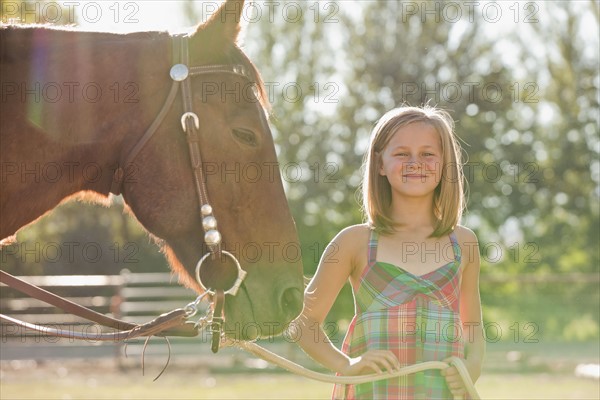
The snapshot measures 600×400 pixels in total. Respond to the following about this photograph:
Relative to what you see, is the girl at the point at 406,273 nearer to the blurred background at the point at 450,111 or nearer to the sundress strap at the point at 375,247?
the sundress strap at the point at 375,247

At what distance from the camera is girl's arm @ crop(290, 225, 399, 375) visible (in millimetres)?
3051

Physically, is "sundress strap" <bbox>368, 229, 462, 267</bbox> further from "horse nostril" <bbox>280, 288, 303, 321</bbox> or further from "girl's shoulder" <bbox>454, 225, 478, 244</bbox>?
"horse nostril" <bbox>280, 288, 303, 321</bbox>

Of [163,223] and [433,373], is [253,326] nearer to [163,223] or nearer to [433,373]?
[163,223]

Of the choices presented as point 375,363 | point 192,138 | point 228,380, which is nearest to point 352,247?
point 375,363

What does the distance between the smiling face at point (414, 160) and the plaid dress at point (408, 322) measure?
11.0 inches

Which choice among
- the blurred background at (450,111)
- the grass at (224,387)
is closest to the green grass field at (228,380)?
the grass at (224,387)

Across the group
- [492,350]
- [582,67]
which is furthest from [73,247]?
[582,67]

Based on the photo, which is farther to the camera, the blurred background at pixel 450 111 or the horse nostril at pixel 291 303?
the blurred background at pixel 450 111

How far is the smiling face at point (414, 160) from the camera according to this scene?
10.4 ft

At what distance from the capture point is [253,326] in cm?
278

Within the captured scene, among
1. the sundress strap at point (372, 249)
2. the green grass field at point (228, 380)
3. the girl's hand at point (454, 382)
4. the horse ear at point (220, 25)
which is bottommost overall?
the green grass field at point (228, 380)

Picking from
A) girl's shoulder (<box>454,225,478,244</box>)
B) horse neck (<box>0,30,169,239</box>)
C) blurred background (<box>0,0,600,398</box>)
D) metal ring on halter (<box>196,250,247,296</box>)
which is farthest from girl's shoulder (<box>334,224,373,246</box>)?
blurred background (<box>0,0,600,398</box>)

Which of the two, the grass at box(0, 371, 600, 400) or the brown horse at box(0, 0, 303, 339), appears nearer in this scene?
the brown horse at box(0, 0, 303, 339)

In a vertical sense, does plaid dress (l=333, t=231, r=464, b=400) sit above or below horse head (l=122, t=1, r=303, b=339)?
below
